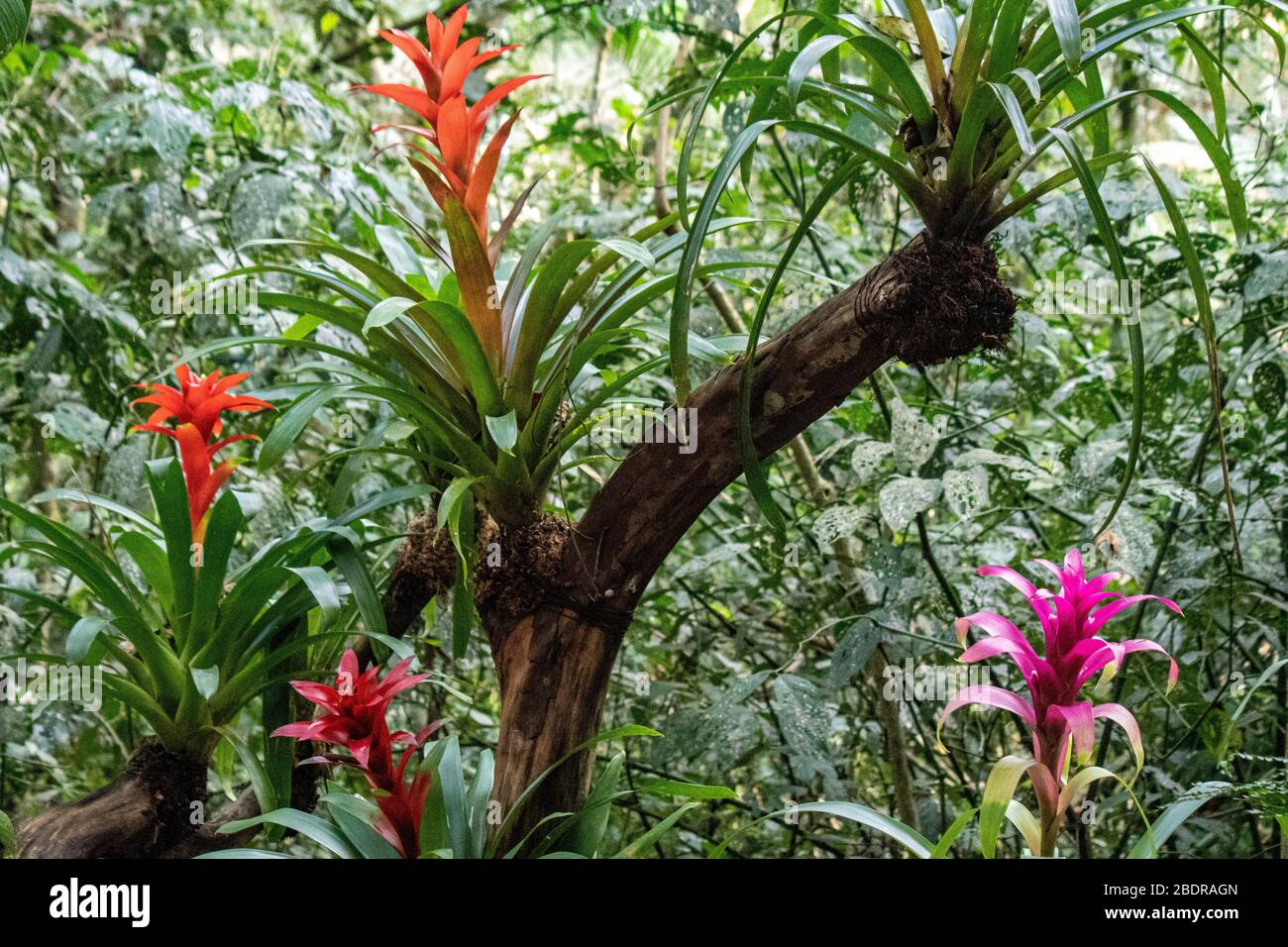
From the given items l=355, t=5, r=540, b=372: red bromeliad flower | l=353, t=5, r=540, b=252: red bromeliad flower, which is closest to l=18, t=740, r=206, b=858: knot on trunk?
l=355, t=5, r=540, b=372: red bromeliad flower

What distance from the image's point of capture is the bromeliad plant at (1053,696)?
95 centimetres

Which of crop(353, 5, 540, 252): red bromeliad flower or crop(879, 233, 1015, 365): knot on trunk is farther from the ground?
crop(353, 5, 540, 252): red bromeliad flower

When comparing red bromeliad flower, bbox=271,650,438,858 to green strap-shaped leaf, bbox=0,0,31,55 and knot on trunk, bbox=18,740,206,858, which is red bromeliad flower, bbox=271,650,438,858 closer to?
knot on trunk, bbox=18,740,206,858

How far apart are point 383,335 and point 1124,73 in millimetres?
2001

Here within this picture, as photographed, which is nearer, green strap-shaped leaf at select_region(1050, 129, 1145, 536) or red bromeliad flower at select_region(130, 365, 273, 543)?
green strap-shaped leaf at select_region(1050, 129, 1145, 536)

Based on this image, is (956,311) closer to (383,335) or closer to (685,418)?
(685,418)

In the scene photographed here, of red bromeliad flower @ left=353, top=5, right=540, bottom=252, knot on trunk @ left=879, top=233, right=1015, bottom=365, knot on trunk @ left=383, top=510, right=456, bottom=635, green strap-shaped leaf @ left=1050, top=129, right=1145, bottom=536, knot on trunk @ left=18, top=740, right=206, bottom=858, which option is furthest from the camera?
knot on trunk @ left=383, top=510, right=456, bottom=635

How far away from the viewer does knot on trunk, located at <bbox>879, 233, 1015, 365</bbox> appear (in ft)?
3.21

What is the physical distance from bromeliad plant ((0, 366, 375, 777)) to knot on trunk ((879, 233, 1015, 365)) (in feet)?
2.32

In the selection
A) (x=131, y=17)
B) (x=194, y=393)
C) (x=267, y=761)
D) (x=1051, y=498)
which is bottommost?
(x=267, y=761)

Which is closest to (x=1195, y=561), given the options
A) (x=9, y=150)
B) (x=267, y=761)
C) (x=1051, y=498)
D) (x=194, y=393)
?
(x=1051, y=498)

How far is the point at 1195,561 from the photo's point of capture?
1.66 metres

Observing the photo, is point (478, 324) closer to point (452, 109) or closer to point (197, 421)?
point (452, 109)

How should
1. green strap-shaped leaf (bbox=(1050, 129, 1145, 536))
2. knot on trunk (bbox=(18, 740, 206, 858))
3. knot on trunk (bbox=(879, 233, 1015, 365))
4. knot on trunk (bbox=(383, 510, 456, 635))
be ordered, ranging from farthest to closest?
knot on trunk (bbox=(383, 510, 456, 635)) < knot on trunk (bbox=(18, 740, 206, 858)) < knot on trunk (bbox=(879, 233, 1015, 365)) < green strap-shaped leaf (bbox=(1050, 129, 1145, 536))
